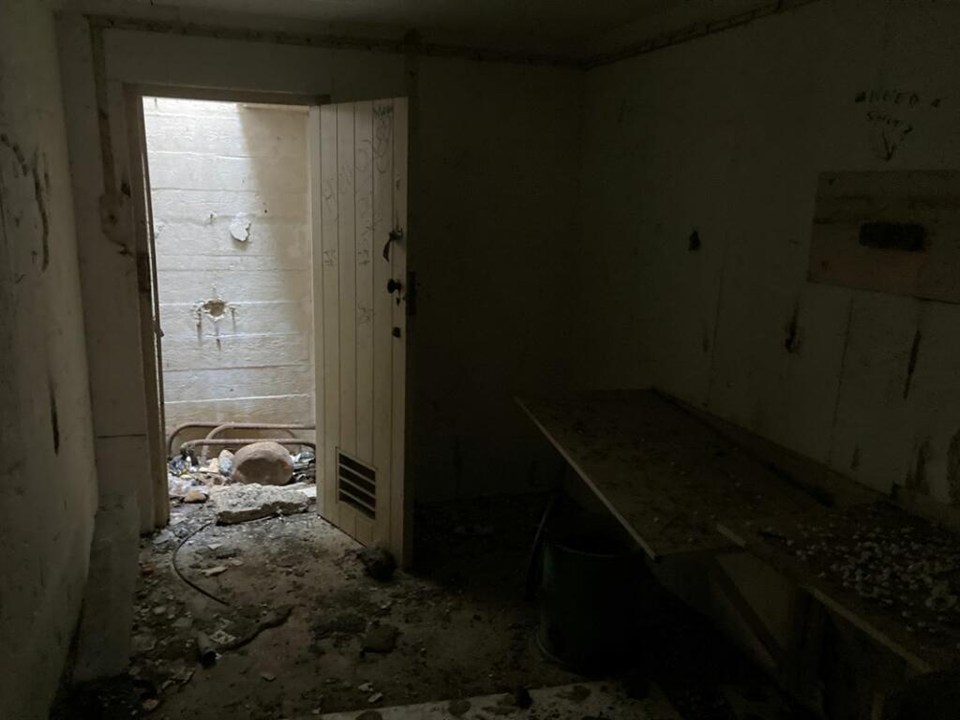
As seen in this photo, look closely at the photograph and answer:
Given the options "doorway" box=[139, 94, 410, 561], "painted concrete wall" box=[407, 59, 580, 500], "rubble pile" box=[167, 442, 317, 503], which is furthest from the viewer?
"rubble pile" box=[167, 442, 317, 503]

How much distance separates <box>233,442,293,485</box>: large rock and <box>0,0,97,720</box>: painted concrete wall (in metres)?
1.12

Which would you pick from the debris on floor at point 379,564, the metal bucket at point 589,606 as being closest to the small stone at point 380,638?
the debris on floor at point 379,564

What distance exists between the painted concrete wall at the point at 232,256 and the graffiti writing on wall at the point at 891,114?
3209 millimetres

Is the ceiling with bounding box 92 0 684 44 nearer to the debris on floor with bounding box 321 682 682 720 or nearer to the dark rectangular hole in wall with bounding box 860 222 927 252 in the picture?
the dark rectangular hole in wall with bounding box 860 222 927 252

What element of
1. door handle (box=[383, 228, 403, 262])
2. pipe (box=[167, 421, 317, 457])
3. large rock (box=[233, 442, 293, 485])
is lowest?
large rock (box=[233, 442, 293, 485])

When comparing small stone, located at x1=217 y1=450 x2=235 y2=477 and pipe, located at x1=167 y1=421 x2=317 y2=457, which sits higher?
pipe, located at x1=167 y1=421 x2=317 y2=457

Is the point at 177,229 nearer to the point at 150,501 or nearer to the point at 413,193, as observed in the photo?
the point at 150,501

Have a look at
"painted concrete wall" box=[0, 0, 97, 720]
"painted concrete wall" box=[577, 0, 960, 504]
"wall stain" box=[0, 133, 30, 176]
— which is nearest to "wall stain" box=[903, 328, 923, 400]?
"painted concrete wall" box=[577, 0, 960, 504]

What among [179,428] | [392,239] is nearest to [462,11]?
[392,239]

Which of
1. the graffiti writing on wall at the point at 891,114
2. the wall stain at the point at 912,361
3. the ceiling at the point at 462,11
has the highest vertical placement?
the ceiling at the point at 462,11

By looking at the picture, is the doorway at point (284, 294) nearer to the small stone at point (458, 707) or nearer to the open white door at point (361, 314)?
the open white door at point (361, 314)

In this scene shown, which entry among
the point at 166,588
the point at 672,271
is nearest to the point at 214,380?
the point at 166,588

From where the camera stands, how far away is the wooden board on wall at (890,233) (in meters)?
1.72

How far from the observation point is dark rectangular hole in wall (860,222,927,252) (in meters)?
1.78
